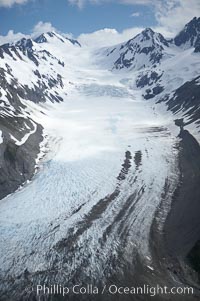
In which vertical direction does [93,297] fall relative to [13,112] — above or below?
below

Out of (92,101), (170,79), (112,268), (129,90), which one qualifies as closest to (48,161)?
(112,268)

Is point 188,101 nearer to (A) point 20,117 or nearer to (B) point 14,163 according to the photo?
(A) point 20,117

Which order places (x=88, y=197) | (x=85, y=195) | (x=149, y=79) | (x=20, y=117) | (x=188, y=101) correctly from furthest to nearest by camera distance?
(x=149, y=79), (x=188, y=101), (x=20, y=117), (x=85, y=195), (x=88, y=197)

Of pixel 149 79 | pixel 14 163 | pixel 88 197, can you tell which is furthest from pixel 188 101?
pixel 149 79

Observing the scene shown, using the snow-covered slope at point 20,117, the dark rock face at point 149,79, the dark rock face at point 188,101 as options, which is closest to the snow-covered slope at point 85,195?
the snow-covered slope at point 20,117

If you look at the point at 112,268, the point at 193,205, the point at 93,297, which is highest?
the point at 193,205

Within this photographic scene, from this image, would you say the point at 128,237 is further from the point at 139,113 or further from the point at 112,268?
the point at 139,113

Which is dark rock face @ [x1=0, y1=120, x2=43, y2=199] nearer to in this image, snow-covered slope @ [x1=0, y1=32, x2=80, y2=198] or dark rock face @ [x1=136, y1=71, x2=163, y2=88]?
snow-covered slope @ [x1=0, y1=32, x2=80, y2=198]

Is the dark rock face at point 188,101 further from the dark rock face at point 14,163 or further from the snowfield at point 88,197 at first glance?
the dark rock face at point 14,163

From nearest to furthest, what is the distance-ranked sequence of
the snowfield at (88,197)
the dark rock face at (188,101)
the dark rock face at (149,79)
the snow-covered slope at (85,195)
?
the snow-covered slope at (85,195) → the snowfield at (88,197) → the dark rock face at (188,101) → the dark rock face at (149,79)

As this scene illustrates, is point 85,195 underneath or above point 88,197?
above

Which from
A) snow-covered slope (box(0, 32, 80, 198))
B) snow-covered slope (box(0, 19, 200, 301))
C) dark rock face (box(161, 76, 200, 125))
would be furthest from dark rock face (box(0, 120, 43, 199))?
dark rock face (box(161, 76, 200, 125))
